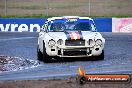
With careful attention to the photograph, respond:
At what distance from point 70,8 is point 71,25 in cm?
2801

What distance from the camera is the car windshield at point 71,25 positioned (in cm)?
1681

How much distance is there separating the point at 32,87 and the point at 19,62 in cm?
612

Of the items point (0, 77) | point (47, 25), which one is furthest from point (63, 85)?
point (47, 25)

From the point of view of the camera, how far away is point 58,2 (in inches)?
1823

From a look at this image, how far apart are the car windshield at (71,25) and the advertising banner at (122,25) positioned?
1719cm

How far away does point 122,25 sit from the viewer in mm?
34375

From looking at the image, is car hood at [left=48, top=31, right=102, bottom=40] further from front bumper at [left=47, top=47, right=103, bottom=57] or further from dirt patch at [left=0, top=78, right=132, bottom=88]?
dirt patch at [left=0, top=78, right=132, bottom=88]

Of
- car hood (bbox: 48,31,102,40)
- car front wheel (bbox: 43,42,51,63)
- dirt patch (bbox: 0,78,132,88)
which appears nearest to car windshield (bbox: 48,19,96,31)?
car hood (bbox: 48,31,102,40)

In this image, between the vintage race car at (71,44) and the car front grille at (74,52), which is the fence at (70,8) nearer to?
the vintage race car at (71,44)

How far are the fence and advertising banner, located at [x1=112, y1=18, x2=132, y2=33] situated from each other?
747cm

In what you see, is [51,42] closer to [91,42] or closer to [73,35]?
[73,35]

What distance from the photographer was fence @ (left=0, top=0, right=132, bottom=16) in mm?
42344

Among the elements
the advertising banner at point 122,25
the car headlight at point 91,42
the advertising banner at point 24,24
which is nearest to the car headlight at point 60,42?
the car headlight at point 91,42

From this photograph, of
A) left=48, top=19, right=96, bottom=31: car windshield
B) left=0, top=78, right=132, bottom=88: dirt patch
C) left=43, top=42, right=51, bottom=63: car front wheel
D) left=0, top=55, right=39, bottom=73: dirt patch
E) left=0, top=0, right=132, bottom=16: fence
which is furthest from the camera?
left=0, top=0, right=132, bottom=16: fence
